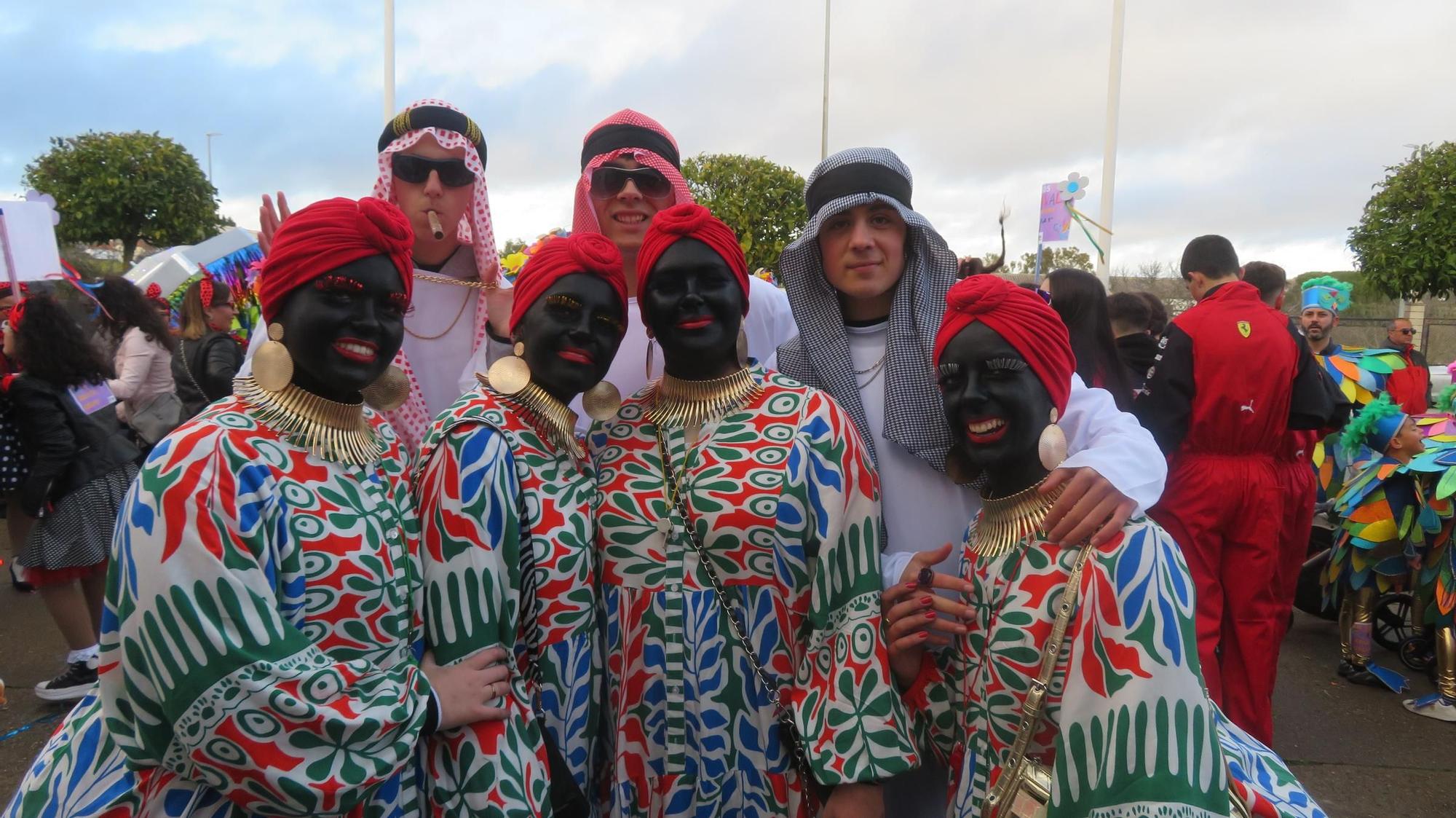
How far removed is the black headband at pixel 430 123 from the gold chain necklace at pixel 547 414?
109 cm

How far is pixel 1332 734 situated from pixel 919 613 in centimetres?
423

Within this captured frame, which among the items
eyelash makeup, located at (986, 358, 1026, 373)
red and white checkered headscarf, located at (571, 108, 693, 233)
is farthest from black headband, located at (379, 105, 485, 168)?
eyelash makeup, located at (986, 358, 1026, 373)

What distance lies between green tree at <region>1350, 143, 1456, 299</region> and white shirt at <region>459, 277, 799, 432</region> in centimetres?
1754

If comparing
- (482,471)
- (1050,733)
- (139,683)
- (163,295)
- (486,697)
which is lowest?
(1050,733)

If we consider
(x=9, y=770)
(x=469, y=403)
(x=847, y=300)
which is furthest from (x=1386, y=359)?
(x=9, y=770)

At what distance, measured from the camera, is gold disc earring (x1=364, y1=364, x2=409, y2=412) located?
1935mm

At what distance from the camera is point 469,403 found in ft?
6.17

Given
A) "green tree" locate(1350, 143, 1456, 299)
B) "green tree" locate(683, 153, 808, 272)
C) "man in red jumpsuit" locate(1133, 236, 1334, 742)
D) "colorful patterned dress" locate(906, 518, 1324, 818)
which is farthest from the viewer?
"green tree" locate(683, 153, 808, 272)

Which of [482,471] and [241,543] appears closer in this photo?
[241,543]

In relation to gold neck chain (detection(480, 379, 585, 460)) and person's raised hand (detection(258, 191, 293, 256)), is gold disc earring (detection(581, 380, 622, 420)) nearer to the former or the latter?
gold neck chain (detection(480, 379, 585, 460))

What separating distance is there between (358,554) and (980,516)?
4.24ft

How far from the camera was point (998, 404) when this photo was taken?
1.86 meters

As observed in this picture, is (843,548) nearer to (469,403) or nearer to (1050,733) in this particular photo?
(1050,733)

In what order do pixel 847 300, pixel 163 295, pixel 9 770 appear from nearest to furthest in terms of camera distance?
pixel 847 300 < pixel 9 770 < pixel 163 295
